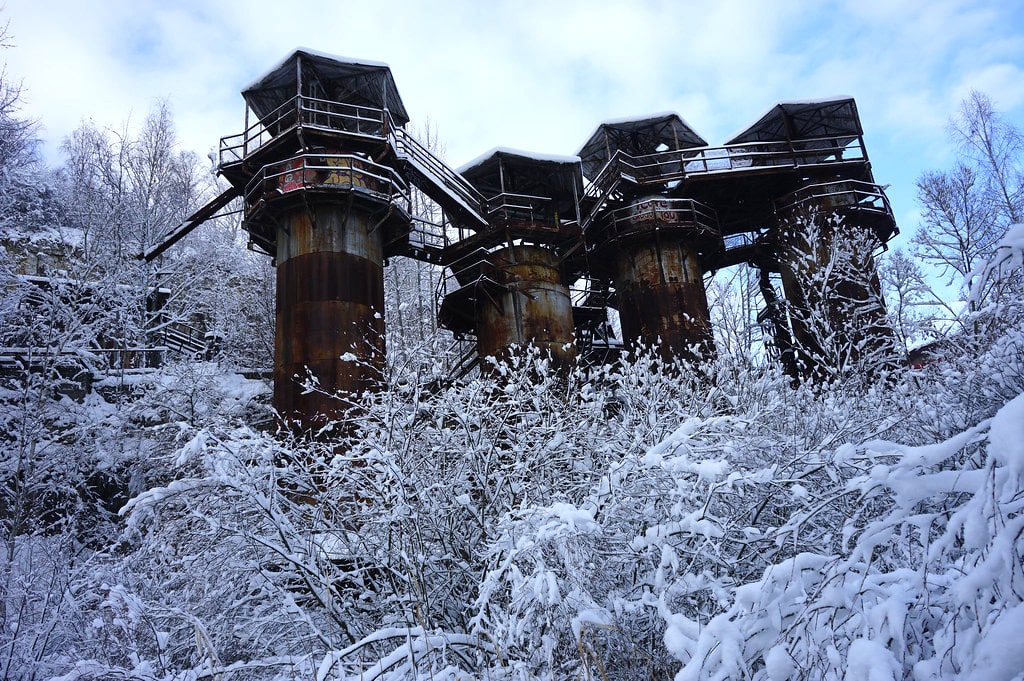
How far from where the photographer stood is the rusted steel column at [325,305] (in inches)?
527

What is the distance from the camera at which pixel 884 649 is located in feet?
6.85

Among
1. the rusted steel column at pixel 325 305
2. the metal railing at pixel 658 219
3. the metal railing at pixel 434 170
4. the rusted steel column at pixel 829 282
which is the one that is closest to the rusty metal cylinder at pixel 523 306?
the metal railing at pixel 434 170

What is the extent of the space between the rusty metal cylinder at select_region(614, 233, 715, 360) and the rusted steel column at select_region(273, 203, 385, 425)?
778 centimetres

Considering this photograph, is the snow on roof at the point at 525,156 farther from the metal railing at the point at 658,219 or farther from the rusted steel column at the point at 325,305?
the rusted steel column at the point at 325,305

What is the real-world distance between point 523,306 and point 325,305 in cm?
557

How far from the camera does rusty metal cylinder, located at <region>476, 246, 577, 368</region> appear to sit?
55.3 feet

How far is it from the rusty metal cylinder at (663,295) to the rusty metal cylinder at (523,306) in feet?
7.29

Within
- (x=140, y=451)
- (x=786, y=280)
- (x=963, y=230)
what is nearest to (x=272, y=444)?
(x=140, y=451)

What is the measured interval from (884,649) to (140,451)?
51.7 ft

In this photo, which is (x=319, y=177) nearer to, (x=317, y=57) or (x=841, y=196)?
(x=317, y=57)

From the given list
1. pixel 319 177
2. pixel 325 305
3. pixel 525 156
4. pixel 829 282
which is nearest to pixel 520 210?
pixel 525 156

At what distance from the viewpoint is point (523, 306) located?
17125mm

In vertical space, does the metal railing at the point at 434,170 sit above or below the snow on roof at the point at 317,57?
below

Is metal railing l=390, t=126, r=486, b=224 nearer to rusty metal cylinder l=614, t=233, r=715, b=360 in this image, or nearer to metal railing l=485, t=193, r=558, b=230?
metal railing l=485, t=193, r=558, b=230
